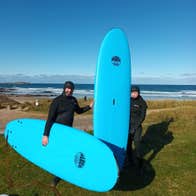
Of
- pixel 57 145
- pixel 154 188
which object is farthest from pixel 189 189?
pixel 57 145

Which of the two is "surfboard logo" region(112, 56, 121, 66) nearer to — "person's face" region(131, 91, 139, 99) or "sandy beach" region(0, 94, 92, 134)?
"person's face" region(131, 91, 139, 99)

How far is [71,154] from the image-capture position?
504 centimetres

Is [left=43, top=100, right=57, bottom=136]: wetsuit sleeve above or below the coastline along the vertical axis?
above

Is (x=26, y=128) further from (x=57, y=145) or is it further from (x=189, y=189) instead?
(x=189, y=189)

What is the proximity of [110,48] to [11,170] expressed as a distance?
3.47 meters

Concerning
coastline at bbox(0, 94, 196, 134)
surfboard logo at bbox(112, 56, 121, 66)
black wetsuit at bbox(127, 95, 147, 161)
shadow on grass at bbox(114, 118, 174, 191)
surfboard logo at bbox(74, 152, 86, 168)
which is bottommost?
coastline at bbox(0, 94, 196, 134)

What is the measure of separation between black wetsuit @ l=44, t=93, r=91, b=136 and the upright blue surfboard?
48cm

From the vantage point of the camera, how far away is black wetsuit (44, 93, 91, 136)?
4.91 m

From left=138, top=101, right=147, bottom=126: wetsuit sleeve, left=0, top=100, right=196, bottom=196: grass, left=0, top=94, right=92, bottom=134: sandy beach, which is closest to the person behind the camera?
left=0, top=100, right=196, bottom=196: grass

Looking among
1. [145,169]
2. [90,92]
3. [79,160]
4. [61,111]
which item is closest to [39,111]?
[145,169]

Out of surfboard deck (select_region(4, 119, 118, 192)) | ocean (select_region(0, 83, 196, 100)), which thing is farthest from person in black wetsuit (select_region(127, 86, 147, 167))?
ocean (select_region(0, 83, 196, 100))

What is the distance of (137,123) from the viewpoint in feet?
19.2

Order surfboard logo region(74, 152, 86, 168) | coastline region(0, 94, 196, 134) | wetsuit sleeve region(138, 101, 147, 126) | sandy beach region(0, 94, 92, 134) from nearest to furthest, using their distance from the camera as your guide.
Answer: surfboard logo region(74, 152, 86, 168) → wetsuit sleeve region(138, 101, 147, 126) → sandy beach region(0, 94, 92, 134) → coastline region(0, 94, 196, 134)

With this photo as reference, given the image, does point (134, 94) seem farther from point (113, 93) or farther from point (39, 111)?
point (39, 111)
